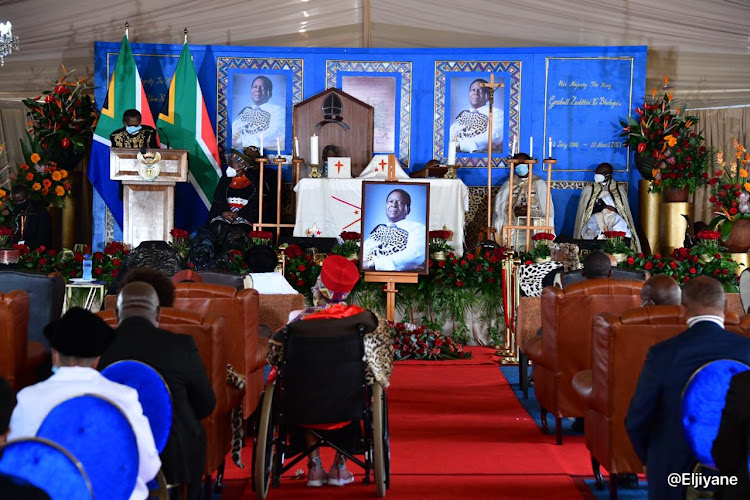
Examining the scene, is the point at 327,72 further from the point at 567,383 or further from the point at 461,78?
the point at 567,383

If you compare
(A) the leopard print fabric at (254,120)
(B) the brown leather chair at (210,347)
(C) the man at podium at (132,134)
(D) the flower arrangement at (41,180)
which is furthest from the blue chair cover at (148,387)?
(A) the leopard print fabric at (254,120)

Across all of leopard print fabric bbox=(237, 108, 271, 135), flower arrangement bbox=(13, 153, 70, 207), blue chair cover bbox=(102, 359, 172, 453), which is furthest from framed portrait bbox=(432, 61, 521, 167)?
blue chair cover bbox=(102, 359, 172, 453)

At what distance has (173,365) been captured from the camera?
3.23 meters

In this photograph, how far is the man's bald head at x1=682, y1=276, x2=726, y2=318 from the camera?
3209 mm

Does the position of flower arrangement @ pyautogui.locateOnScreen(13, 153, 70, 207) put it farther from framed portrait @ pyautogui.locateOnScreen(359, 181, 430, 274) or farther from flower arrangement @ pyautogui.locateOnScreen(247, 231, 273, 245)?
framed portrait @ pyautogui.locateOnScreen(359, 181, 430, 274)

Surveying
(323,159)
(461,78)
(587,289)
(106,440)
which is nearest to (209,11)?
(323,159)

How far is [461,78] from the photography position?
43.7 ft

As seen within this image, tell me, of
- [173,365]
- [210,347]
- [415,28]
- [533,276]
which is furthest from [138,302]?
[415,28]

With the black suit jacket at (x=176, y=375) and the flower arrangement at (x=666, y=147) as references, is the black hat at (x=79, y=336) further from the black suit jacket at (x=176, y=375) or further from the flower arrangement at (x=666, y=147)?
the flower arrangement at (x=666, y=147)

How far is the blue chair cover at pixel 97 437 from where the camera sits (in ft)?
7.75

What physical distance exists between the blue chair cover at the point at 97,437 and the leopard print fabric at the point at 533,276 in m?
5.98

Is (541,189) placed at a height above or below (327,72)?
below

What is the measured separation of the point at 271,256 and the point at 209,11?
737cm

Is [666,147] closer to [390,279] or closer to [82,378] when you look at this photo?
[390,279]
